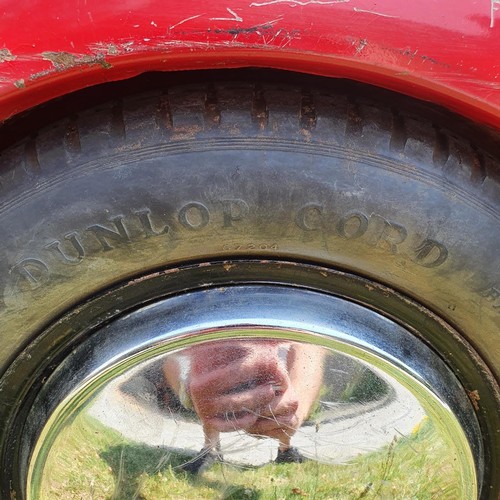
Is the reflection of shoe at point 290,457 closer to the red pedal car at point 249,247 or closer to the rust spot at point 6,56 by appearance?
the red pedal car at point 249,247

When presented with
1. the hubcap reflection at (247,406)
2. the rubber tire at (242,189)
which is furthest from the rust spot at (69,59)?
the hubcap reflection at (247,406)

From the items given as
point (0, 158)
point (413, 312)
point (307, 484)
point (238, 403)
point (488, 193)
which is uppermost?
point (0, 158)

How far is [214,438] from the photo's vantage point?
1.20 meters

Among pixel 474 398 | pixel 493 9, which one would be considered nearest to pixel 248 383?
pixel 474 398

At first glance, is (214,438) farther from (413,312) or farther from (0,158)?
(0,158)

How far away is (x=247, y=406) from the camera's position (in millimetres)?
1182

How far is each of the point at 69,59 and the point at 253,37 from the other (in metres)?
0.28

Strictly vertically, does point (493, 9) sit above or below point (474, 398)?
above

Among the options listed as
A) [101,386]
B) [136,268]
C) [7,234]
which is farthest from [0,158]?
[101,386]

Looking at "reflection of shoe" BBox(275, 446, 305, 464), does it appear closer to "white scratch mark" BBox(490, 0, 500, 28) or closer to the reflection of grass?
the reflection of grass

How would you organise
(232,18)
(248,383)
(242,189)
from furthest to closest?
(248,383), (242,189), (232,18)

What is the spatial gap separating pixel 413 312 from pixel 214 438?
475 millimetres

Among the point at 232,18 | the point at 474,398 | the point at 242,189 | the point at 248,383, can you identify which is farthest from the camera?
the point at 474,398

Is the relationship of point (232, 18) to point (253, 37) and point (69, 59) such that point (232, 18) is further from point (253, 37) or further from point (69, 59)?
point (69, 59)
